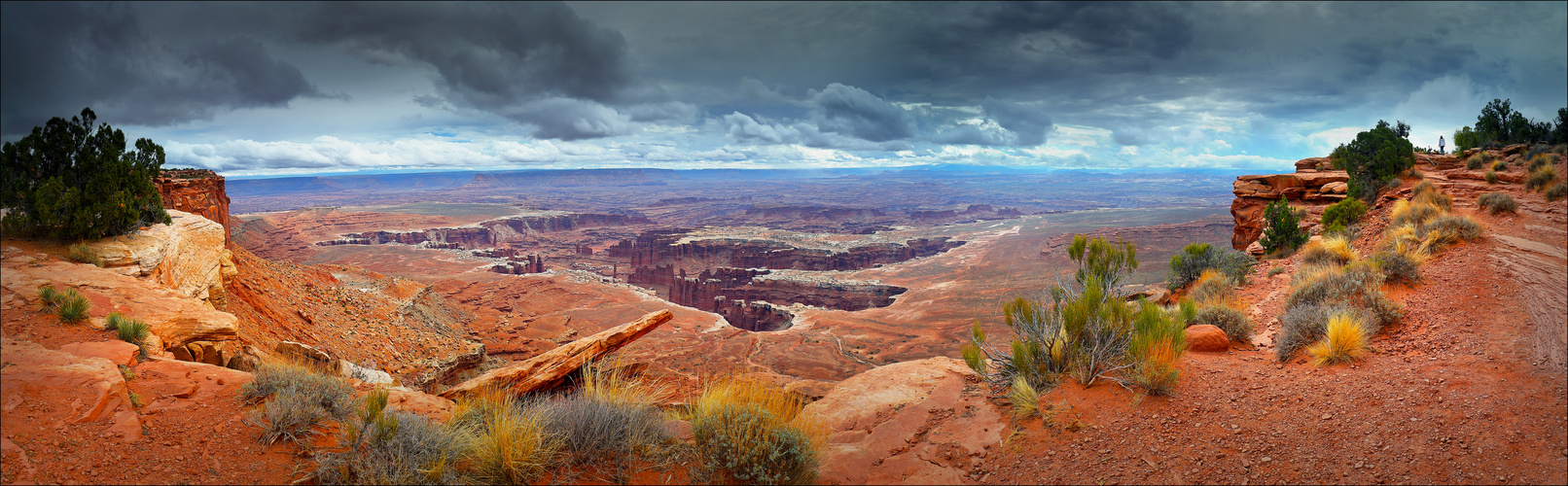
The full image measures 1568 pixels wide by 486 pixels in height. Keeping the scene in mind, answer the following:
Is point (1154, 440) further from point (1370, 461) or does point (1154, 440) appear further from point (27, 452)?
point (27, 452)

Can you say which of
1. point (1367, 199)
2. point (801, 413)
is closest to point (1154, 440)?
point (801, 413)

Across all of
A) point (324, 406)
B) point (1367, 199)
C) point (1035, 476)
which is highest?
point (1367, 199)

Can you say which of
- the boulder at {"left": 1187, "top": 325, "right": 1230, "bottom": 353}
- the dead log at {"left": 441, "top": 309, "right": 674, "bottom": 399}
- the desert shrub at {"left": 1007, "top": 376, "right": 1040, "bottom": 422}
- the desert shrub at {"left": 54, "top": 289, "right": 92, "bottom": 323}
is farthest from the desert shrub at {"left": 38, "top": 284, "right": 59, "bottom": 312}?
the boulder at {"left": 1187, "top": 325, "right": 1230, "bottom": 353}

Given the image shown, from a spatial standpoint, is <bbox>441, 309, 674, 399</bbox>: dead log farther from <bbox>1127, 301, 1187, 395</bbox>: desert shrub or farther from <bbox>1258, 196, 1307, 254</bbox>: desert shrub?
<bbox>1258, 196, 1307, 254</bbox>: desert shrub

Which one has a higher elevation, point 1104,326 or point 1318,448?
point 1104,326

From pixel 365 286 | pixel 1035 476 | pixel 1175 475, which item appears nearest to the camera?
pixel 1175 475

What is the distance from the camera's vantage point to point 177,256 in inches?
386

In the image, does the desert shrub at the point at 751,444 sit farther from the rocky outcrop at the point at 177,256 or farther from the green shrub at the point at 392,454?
the rocky outcrop at the point at 177,256

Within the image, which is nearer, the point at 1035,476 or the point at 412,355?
the point at 1035,476

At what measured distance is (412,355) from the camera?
18531mm

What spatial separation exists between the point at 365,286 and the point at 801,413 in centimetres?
3423

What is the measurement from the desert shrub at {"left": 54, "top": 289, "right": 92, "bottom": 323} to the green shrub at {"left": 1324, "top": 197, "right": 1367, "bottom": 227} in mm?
26182

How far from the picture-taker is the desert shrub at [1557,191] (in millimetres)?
10102

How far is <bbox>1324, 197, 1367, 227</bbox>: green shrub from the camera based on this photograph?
16266mm
